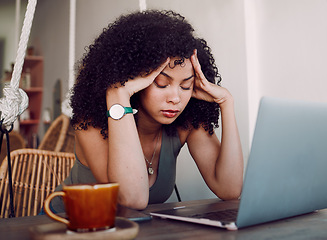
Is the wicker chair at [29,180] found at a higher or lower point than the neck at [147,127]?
lower

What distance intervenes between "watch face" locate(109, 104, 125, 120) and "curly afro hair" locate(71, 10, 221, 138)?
10cm

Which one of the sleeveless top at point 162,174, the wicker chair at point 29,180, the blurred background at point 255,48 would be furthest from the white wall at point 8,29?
the sleeveless top at point 162,174

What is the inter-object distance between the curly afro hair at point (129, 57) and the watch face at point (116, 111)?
0.10 m

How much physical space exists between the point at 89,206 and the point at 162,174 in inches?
33.4

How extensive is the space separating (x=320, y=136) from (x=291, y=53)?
79cm

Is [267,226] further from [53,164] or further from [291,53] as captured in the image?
[53,164]

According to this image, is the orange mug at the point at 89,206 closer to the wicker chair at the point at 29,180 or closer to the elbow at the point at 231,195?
the elbow at the point at 231,195

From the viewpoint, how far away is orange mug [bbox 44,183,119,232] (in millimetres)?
554

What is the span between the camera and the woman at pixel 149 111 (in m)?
1.10

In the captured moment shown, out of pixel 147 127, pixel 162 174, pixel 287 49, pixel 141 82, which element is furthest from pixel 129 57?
pixel 287 49

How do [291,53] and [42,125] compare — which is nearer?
[291,53]

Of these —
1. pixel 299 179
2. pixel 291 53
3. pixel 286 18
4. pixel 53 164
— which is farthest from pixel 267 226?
pixel 53 164

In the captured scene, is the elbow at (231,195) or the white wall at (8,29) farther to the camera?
the white wall at (8,29)

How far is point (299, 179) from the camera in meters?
0.77
